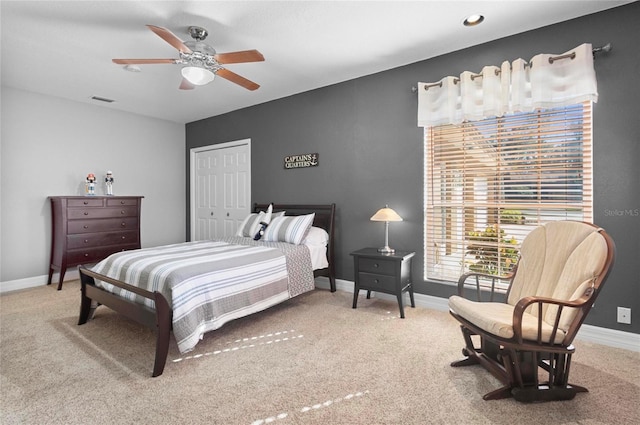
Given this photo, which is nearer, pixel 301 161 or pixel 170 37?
pixel 170 37

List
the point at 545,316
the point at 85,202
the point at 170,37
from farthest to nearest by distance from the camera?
the point at 85,202 < the point at 170,37 < the point at 545,316

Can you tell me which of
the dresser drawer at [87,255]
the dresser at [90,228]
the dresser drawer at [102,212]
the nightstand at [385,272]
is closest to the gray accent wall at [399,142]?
the nightstand at [385,272]

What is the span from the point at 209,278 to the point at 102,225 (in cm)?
307

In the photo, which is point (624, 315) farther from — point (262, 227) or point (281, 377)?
point (262, 227)

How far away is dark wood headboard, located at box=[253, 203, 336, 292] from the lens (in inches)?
162

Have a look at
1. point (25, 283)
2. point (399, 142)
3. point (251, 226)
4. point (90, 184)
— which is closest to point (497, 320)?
point (399, 142)

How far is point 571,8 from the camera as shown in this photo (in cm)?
257

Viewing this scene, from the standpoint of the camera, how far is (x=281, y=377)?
212 centimetres

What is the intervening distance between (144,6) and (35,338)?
2.87m

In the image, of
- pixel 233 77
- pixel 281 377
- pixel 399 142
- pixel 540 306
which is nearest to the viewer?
pixel 540 306

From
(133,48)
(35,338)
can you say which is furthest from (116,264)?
(133,48)

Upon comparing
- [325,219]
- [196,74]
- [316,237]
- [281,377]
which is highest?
[196,74]

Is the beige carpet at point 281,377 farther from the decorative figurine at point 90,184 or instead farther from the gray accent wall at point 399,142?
the decorative figurine at point 90,184

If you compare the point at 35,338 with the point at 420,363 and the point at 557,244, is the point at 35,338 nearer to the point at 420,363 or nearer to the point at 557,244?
the point at 420,363
